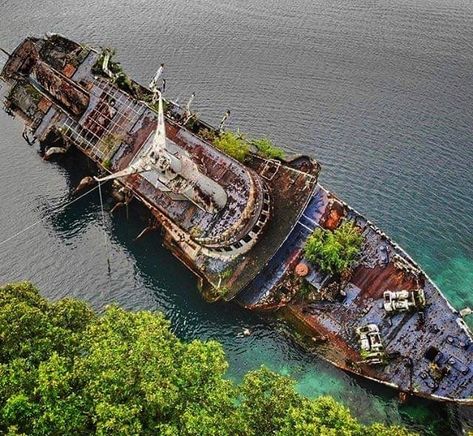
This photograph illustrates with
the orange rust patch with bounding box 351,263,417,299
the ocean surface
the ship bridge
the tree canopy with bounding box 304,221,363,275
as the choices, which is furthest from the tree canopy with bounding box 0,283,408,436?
the ship bridge

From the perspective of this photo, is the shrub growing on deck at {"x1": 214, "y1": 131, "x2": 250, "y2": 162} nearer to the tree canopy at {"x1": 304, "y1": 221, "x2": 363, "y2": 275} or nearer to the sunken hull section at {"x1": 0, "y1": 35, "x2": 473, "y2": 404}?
the sunken hull section at {"x1": 0, "y1": 35, "x2": 473, "y2": 404}

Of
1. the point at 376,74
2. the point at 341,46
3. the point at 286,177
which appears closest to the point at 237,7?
the point at 341,46

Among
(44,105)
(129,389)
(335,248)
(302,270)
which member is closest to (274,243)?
(302,270)

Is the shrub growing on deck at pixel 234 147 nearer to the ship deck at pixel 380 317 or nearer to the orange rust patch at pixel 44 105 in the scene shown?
the ship deck at pixel 380 317

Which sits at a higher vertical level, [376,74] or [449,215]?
[376,74]

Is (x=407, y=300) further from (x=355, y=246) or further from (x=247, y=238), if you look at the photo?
(x=247, y=238)
